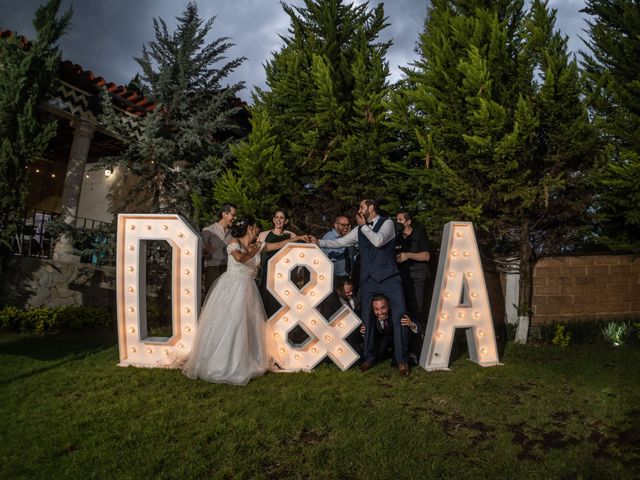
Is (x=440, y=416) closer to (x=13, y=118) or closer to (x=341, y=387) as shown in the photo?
(x=341, y=387)

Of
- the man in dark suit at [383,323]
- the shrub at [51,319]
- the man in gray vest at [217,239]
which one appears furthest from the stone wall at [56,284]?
the man in dark suit at [383,323]

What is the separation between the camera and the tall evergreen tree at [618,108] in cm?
772

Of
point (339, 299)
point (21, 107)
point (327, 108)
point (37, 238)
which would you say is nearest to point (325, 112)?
point (327, 108)

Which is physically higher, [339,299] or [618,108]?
[618,108]

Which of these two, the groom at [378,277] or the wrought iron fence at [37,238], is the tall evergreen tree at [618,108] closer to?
the groom at [378,277]

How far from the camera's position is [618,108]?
8641mm

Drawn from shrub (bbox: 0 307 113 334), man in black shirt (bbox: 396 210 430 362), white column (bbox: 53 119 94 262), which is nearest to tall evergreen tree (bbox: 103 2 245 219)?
white column (bbox: 53 119 94 262)

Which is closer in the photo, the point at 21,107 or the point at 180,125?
the point at 21,107

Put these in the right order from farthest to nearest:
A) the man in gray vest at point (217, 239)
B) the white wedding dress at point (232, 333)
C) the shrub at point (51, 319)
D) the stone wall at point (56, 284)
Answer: the stone wall at point (56, 284)
the shrub at point (51, 319)
the man in gray vest at point (217, 239)
the white wedding dress at point (232, 333)

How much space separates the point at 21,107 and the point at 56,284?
357 cm

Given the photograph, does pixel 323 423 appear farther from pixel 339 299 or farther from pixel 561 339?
pixel 561 339

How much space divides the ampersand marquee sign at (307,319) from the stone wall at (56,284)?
579cm

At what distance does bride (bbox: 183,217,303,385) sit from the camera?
565 cm

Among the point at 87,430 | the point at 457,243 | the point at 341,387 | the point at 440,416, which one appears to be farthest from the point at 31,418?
the point at 457,243
